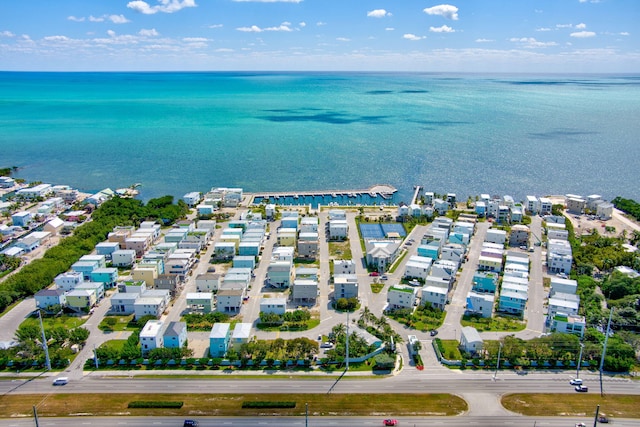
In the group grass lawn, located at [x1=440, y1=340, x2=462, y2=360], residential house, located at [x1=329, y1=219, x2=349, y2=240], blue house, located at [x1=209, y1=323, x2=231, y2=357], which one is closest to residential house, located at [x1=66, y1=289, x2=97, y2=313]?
blue house, located at [x1=209, y1=323, x2=231, y2=357]

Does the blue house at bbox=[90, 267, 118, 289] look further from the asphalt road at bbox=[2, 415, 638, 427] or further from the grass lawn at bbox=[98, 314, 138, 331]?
the asphalt road at bbox=[2, 415, 638, 427]

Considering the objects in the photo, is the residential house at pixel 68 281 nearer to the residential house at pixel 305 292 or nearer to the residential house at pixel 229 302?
the residential house at pixel 229 302

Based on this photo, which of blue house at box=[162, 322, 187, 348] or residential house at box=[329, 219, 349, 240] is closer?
blue house at box=[162, 322, 187, 348]

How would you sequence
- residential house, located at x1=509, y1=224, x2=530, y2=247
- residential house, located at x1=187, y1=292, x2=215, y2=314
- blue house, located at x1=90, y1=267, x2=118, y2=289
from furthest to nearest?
residential house, located at x1=509, y1=224, x2=530, y2=247 → blue house, located at x1=90, y1=267, x2=118, y2=289 → residential house, located at x1=187, y1=292, x2=215, y2=314

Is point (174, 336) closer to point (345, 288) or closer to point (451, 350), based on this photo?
point (345, 288)

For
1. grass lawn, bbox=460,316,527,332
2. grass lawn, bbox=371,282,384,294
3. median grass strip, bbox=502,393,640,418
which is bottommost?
median grass strip, bbox=502,393,640,418

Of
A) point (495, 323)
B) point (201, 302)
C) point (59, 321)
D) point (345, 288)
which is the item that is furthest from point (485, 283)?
point (59, 321)
